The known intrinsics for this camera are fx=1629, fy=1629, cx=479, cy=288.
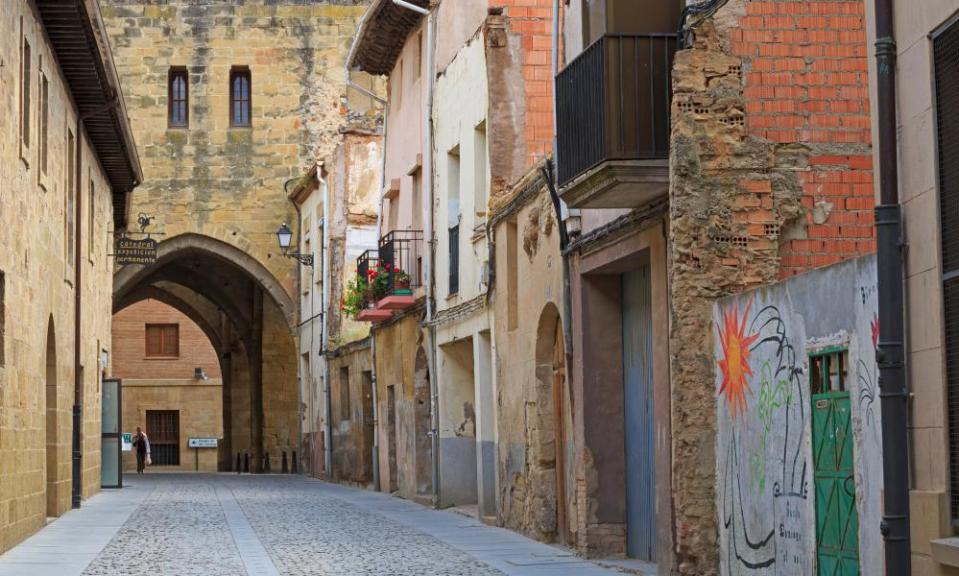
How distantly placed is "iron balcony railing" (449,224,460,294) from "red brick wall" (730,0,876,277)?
36.2ft

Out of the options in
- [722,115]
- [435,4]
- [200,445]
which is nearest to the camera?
[722,115]

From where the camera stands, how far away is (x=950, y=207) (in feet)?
24.2

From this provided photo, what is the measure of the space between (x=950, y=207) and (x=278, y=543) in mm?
10990

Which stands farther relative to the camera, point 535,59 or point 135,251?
point 135,251

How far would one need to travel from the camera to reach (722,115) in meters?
11.1

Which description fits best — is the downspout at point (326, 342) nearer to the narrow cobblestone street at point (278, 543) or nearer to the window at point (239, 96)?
the window at point (239, 96)

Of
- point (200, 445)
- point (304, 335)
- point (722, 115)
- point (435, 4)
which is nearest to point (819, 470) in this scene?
point (722, 115)

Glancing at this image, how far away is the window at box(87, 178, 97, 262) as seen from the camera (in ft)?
87.1

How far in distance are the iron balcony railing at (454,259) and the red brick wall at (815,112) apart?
11.0m

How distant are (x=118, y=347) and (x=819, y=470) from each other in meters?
52.3

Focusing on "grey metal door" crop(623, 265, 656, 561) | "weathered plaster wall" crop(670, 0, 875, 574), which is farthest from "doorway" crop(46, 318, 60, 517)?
"weathered plaster wall" crop(670, 0, 875, 574)

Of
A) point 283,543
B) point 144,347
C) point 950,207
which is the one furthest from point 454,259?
point 144,347

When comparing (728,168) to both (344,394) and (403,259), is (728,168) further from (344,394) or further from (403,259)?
(344,394)

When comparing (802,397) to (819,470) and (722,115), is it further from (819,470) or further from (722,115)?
(722,115)
